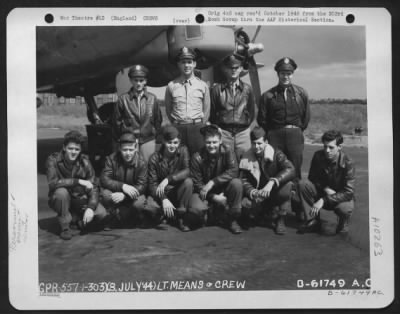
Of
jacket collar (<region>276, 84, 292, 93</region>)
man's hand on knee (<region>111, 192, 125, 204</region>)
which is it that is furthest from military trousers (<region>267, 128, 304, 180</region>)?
man's hand on knee (<region>111, 192, 125, 204</region>)

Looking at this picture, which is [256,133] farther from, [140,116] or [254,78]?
[140,116]

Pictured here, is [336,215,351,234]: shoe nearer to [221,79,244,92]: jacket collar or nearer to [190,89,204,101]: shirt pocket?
[221,79,244,92]: jacket collar

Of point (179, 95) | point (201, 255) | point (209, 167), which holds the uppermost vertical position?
point (179, 95)

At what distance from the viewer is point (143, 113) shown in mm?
2305

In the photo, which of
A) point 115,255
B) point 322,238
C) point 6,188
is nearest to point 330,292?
point 322,238

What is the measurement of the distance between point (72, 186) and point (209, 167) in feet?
2.41

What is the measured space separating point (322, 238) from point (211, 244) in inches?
23.8

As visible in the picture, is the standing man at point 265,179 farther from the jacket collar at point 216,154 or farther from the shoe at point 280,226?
the jacket collar at point 216,154

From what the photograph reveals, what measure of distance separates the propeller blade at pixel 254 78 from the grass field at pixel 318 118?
295mm

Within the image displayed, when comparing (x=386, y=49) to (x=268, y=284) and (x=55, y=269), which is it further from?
(x=55, y=269)

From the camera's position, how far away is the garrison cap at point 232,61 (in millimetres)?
2381

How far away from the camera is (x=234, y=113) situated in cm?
232

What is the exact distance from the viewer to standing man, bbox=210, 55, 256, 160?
7.60ft

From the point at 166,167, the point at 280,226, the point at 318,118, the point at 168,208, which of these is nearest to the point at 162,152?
the point at 166,167
